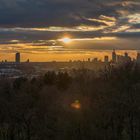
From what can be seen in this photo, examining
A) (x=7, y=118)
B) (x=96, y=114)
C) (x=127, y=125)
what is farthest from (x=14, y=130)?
(x=127, y=125)

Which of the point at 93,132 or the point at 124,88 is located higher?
the point at 124,88

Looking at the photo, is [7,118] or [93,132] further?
[7,118]

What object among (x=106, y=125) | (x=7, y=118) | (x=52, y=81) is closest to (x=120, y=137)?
(x=106, y=125)

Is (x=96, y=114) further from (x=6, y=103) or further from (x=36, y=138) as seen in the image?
(x=6, y=103)

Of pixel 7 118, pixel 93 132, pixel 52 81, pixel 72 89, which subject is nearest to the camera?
pixel 93 132

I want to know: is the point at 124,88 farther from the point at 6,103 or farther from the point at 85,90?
the point at 6,103

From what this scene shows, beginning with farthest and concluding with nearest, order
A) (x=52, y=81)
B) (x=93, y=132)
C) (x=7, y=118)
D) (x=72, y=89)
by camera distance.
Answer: (x=52, y=81) → (x=72, y=89) → (x=7, y=118) → (x=93, y=132)
